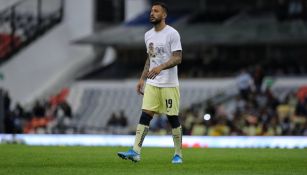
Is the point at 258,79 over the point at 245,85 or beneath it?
over

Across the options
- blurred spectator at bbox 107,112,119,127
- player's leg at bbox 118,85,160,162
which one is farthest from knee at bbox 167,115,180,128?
blurred spectator at bbox 107,112,119,127

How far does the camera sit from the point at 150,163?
17.1 metres

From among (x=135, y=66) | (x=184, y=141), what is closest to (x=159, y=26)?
(x=184, y=141)

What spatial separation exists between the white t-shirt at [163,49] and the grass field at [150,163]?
121cm

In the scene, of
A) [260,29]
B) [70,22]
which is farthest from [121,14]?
[260,29]

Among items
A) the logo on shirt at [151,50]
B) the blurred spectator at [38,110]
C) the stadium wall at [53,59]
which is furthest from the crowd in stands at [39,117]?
the logo on shirt at [151,50]

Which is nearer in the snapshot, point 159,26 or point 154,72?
point 154,72

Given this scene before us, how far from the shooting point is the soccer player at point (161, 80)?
17.0 metres

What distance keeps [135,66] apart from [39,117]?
4.81m

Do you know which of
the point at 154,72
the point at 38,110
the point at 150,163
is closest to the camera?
the point at 154,72

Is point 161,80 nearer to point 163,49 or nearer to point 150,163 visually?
point 163,49

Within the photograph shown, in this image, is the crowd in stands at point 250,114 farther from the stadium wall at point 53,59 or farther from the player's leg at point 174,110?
the player's leg at point 174,110

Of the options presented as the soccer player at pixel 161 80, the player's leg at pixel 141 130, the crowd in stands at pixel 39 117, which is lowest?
the crowd in stands at pixel 39 117

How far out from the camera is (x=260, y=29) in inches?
1561
